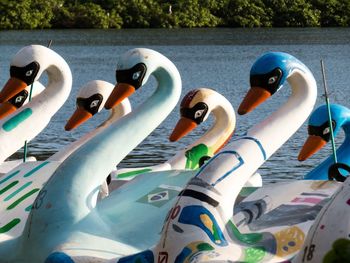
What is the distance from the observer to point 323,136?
8195mm

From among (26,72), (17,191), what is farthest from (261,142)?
(26,72)

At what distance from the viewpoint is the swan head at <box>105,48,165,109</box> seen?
715cm

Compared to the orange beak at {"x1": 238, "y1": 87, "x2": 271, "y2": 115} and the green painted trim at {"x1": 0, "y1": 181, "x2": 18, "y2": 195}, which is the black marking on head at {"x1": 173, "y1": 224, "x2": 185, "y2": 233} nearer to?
the orange beak at {"x1": 238, "y1": 87, "x2": 271, "y2": 115}

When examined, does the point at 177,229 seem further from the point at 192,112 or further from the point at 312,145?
the point at 312,145

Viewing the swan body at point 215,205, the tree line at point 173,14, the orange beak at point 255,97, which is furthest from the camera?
the tree line at point 173,14

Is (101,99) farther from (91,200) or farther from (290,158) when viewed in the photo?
(290,158)

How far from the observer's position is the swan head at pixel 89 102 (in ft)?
29.3

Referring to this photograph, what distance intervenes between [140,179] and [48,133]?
962cm

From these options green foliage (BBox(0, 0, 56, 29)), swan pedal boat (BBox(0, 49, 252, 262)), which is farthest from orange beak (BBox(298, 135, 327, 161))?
green foliage (BBox(0, 0, 56, 29))

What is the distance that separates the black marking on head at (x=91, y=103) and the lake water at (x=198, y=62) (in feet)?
12.0

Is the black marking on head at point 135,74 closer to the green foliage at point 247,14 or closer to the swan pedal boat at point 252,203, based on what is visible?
the swan pedal boat at point 252,203

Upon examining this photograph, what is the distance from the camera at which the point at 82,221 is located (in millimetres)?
6551

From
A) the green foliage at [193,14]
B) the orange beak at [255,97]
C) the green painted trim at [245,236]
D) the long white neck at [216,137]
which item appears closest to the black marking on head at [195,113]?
the long white neck at [216,137]

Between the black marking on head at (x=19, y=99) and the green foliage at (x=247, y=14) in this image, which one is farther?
the green foliage at (x=247, y=14)
